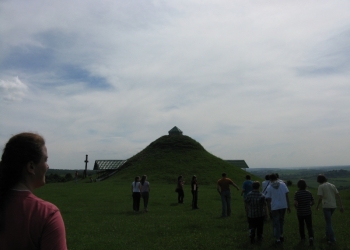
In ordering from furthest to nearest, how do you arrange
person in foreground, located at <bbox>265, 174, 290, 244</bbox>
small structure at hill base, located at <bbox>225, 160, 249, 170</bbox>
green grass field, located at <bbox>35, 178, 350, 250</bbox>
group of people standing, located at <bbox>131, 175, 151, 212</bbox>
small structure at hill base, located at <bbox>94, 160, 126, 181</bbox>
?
small structure at hill base, located at <bbox>225, 160, 249, 170</bbox> < small structure at hill base, located at <bbox>94, 160, 126, 181</bbox> < group of people standing, located at <bbox>131, 175, 151, 212</bbox> < person in foreground, located at <bbox>265, 174, 290, 244</bbox> < green grass field, located at <bbox>35, 178, 350, 250</bbox>

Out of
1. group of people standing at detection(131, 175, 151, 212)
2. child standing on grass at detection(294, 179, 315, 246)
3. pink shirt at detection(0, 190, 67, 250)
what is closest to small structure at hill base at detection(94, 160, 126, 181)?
group of people standing at detection(131, 175, 151, 212)

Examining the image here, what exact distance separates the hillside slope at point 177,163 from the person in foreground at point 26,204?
5020cm

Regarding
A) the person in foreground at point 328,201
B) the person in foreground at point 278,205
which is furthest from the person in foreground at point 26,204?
the person in foreground at point 328,201

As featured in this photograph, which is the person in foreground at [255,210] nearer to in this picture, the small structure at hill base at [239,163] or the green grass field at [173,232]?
the green grass field at [173,232]

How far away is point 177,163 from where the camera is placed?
212 ft

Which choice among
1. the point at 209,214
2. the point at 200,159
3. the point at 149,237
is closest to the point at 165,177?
the point at 200,159

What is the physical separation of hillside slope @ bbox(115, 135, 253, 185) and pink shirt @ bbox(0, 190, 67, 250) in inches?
1980

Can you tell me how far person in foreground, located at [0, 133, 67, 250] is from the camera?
2.89 m

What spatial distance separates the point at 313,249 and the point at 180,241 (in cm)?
427

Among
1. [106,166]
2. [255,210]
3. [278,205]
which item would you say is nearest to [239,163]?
[106,166]

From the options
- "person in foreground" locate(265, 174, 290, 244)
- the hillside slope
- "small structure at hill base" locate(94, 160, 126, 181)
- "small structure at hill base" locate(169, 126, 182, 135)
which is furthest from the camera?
"small structure at hill base" locate(169, 126, 182, 135)

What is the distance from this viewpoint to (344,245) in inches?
471

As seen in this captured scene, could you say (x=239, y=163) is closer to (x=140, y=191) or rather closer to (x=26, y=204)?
(x=140, y=191)

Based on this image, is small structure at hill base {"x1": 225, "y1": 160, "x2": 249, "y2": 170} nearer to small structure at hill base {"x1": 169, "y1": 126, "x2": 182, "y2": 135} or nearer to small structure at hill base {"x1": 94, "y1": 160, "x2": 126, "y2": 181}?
small structure at hill base {"x1": 169, "y1": 126, "x2": 182, "y2": 135}
